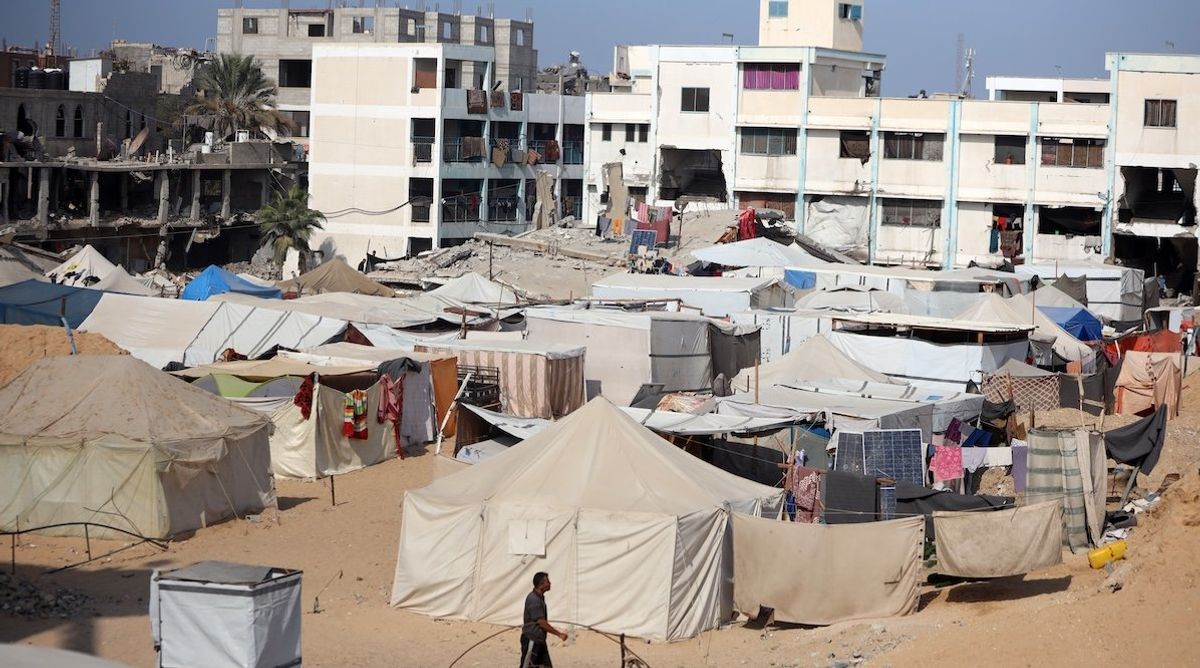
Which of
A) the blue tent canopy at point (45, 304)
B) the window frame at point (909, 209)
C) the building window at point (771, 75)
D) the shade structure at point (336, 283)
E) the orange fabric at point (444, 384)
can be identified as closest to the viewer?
the orange fabric at point (444, 384)

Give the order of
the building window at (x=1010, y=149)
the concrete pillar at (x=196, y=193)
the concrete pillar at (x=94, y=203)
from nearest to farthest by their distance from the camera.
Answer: the building window at (x=1010, y=149) < the concrete pillar at (x=94, y=203) < the concrete pillar at (x=196, y=193)

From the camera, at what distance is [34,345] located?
25.0 metres

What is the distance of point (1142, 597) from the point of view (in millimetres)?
13383

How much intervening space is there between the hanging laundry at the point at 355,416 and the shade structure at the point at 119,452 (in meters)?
Result: 3.03

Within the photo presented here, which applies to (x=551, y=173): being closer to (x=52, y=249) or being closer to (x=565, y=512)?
(x=52, y=249)

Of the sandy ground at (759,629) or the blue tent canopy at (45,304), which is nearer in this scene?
the sandy ground at (759,629)

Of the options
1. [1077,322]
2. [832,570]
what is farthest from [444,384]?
[1077,322]

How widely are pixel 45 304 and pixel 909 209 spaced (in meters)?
28.6

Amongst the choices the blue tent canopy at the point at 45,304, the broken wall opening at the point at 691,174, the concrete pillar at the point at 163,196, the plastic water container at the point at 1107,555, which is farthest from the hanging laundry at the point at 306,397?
the concrete pillar at the point at 163,196

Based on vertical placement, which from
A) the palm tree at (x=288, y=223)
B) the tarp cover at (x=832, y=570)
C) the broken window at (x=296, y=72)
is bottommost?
the tarp cover at (x=832, y=570)

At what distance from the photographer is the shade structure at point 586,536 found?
49.6 feet

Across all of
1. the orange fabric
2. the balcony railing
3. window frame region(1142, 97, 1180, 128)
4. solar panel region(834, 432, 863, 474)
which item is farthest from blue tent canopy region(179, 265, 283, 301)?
window frame region(1142, 97, 1180, 128)

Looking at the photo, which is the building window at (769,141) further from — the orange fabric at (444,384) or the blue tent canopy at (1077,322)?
the orange fabric at (444,384)

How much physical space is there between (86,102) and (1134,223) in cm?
3743
